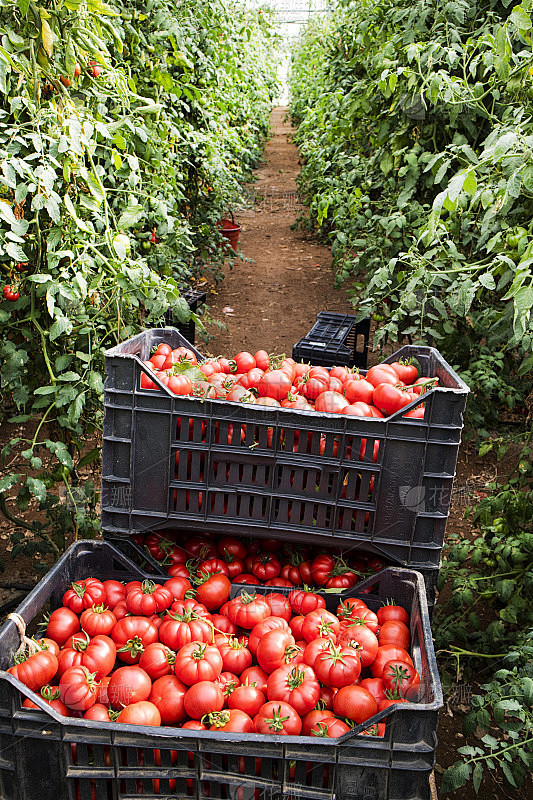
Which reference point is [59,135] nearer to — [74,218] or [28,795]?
[74,218]

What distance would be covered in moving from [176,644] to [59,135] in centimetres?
164

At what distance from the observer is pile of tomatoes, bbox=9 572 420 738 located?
1.49m

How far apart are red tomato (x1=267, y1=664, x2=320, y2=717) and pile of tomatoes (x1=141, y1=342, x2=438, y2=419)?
2.14ft

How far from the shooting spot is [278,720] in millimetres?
1424

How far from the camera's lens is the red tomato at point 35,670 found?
1.50 meters

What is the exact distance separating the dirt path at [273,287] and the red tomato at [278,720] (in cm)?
389

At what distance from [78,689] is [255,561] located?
0.71 metres

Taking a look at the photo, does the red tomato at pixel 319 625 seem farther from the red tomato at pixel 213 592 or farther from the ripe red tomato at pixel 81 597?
the ripe red tomato at pixel 81 597

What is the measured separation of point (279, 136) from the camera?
21.5 m

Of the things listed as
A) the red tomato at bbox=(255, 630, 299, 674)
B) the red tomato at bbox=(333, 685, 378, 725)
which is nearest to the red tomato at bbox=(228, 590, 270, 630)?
the red tomato at bbox=(255, 630, 299, 674)

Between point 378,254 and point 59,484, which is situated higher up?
point 378,254

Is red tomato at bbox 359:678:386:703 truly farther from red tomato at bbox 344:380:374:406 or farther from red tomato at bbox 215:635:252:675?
red tomato at bbox 344:380:374:406

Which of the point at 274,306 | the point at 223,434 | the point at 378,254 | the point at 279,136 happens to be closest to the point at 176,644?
the point at 223,434

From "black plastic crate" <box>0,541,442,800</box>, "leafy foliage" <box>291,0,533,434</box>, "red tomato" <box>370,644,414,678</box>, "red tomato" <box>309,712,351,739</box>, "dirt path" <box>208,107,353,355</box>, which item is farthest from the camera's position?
"dirt path" <box>208,107,353,355</box>
